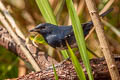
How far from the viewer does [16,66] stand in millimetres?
2805

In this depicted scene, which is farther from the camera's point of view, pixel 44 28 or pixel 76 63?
pixel 44 28

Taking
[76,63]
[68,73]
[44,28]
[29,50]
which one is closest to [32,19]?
[29,50]

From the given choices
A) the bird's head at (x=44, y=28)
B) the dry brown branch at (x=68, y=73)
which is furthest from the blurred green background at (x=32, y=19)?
the dry brown branch at (x=68, y=73)

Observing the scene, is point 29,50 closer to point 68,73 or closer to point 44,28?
point 44,28

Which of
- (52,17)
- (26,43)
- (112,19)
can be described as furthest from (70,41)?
(112,19)

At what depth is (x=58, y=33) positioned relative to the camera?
1748mm

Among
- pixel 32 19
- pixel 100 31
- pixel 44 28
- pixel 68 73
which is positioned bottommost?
pixel 68 73

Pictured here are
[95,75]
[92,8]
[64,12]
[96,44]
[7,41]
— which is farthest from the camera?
[64,12]

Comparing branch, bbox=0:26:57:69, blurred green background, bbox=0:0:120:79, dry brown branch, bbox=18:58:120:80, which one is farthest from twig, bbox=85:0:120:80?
blurred green background, bbox=0:0:120:79

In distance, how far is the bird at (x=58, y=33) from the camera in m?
1.71

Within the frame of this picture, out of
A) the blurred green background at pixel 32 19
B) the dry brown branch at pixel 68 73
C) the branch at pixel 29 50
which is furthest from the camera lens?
the blurred green background at pixel 32 19

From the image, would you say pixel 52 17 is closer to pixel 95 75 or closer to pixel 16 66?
pixel 95 75

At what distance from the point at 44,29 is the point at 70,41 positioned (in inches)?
7.0

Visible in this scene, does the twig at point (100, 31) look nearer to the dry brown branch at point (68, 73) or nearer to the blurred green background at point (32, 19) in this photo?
the dry brown branch at point (68, 73)
